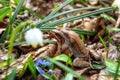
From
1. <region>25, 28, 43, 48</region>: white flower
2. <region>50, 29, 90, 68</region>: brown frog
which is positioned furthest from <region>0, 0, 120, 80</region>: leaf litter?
<region>25, 28, 43, 48</region>: white flower

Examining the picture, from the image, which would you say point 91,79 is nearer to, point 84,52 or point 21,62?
point 84,52

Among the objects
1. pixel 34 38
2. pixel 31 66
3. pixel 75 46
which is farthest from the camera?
pixel 75 46

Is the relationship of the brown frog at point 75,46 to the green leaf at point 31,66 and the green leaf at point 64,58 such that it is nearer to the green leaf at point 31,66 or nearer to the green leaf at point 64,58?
the green leaf at point 64,58

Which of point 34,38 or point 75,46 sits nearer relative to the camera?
point 34,38

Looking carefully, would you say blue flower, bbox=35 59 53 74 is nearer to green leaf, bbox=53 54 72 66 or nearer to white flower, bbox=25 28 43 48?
green leaf, bbox=53 54 72 66

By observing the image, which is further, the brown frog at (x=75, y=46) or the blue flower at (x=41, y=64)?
the brown frog at (x=75, y=46)

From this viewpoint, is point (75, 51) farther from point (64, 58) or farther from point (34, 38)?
point (34, 38)

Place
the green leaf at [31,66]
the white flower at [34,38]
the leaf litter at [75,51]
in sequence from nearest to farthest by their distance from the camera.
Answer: the white flower at [34,38]
the green leaf at [31,66]
the leaf litter at [75,51]

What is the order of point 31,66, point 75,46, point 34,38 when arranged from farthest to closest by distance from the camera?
point 75,46 → point 31,66 → point 34,38

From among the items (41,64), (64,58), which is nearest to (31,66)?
(41,64)

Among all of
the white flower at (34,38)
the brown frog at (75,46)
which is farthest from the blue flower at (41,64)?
the white flower at (34,38)

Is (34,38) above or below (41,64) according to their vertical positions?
above

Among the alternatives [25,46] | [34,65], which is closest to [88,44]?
[25,46]
